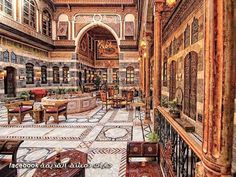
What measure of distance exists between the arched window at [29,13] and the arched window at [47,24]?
1.71 metres

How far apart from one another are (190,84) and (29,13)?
14018 mm

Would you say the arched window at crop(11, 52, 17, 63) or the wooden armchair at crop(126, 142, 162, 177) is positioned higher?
the arched window at crop(11, 52, 17, 63)

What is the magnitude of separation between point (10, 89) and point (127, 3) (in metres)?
12.5

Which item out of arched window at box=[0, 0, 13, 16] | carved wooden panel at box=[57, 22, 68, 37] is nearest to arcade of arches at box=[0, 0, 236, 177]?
arched window at box=[0, 0, 13, 16]

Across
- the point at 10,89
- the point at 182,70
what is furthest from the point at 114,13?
the point at 182,70

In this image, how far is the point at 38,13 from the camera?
1672cm

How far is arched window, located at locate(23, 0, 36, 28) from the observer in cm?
1476

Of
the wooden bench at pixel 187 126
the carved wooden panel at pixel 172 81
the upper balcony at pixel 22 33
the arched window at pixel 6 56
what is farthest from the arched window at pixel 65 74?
the wooden bench at pixel 187 126

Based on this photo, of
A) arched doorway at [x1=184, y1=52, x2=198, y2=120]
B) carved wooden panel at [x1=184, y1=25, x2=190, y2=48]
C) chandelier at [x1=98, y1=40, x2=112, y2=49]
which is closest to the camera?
arched doorway at [x1=184, y1=52, x2=198, y2=120]

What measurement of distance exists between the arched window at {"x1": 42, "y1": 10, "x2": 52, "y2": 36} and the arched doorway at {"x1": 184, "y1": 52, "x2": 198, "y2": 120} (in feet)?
49.4

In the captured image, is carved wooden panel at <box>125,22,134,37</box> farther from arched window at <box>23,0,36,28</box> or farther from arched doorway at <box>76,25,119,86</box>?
arched window at <box>23,0,36,28</box>

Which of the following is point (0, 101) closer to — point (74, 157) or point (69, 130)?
point (69, 130)

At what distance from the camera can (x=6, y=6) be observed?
1252cm

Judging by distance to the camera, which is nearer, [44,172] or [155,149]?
[44,172]
